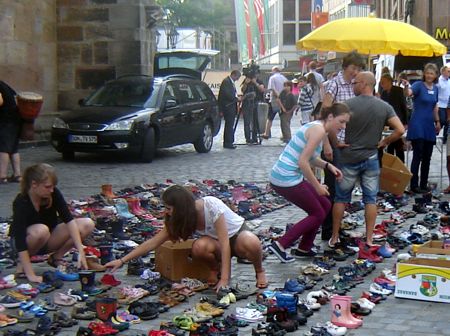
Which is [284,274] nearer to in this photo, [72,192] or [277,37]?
[72,192]

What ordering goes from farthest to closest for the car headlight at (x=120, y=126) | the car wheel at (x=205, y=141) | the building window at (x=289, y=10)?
the building window at (x=289, y=10) < the car wheel at (x=205, y=141) < the car headlight at (x=120, y=126)

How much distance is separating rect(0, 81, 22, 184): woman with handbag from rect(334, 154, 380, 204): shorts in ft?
22.8

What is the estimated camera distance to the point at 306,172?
818 cm

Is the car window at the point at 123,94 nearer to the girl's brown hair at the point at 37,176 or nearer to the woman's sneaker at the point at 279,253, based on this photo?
the woman's sneaker at the point at 279,253

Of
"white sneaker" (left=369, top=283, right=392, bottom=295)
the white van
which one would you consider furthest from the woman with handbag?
the white van

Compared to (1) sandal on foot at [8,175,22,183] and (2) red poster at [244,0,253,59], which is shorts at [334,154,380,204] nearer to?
(1) sandal on foot at [8,175,22,183]

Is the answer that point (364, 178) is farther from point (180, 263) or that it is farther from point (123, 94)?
point (123, 94)

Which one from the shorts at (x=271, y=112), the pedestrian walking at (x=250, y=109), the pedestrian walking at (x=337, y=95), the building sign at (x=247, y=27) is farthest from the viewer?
the building sign at (x=247, y=27)

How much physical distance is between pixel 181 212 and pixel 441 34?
35.4m

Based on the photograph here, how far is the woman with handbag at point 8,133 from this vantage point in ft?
47.4

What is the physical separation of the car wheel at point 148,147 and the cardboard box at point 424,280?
11.1 metres

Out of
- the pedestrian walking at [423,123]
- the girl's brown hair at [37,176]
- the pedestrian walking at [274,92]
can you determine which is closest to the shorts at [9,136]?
the pedestrian walking at [423,123]

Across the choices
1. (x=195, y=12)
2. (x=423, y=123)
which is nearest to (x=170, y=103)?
(x=423, y=123)

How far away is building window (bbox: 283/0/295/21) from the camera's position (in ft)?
280
